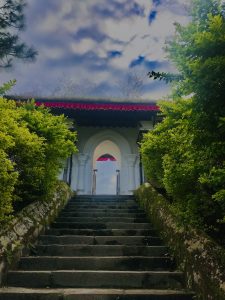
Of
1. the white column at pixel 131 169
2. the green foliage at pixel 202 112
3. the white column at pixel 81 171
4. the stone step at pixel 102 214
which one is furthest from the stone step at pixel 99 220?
the white column at pixel 131 169

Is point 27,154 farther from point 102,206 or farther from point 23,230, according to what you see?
point 102,206

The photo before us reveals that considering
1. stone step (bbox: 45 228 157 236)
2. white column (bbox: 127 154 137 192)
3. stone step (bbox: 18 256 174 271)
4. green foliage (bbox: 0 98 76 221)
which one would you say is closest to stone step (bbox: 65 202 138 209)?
green foliage (bbox: 0 98 76 221)

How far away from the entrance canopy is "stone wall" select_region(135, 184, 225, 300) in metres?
7.49

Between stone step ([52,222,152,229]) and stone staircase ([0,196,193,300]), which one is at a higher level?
stone step ([52,222,152,229])

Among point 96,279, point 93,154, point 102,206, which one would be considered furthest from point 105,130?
point 96,279

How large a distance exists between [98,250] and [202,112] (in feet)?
10.3

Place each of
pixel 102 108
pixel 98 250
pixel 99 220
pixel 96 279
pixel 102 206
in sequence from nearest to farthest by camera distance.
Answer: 1. pixel 96 279
2. pixel 98 250
3. pixel 99 220
4. pixel 102 206
5. pixel 102 108

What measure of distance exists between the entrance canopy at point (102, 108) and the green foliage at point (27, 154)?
530 centimetres

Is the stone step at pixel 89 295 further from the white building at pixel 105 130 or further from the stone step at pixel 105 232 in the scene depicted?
the white building at pixel 105 130

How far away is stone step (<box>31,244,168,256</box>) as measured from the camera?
5.12 m

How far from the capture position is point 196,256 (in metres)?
3.79

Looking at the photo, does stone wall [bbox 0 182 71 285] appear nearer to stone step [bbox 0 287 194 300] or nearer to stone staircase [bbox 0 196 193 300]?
stone staircase [bbox 0 196 193 300]

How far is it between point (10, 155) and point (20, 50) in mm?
7413

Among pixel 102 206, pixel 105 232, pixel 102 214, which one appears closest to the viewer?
pixel 105 232
